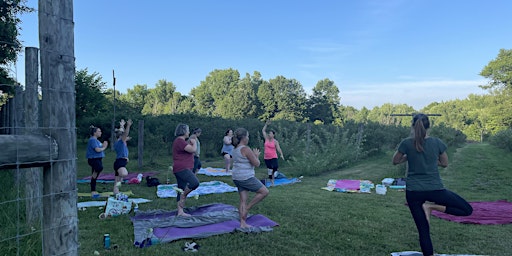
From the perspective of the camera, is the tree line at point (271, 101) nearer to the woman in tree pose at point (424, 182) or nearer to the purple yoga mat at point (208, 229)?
the purple yoga mat at point (208, 229)

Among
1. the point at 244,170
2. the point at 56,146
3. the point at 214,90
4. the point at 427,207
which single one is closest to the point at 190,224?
the point at 244,170

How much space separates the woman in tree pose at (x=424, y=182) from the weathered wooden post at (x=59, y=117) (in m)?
3.70

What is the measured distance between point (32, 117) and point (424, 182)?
5.36m

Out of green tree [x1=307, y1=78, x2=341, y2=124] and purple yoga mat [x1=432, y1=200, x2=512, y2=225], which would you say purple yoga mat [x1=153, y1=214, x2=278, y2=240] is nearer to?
purple yoga mat [x1=432, y1=200, x2=512, y2=225]

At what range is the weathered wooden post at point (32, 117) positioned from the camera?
441cm

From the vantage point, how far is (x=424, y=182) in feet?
14.0

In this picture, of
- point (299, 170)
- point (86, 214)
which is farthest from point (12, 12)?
point (299, 170)

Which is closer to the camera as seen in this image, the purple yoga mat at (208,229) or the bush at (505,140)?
the purple yoga mat at (208,229)

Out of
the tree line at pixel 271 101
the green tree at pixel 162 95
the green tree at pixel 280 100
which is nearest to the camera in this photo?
the tree line at pixel 271 101

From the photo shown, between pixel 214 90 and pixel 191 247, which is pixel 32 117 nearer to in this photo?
pixel 191 247

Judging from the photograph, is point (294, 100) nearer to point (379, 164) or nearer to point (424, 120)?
point (379, 164)

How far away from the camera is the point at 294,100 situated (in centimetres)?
5241

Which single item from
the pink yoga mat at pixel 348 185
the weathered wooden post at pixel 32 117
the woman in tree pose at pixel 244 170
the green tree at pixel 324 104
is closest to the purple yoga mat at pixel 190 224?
the woman in tree pose at pixel 244 170

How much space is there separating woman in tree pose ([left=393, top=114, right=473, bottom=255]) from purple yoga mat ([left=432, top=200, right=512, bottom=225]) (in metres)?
2.66
